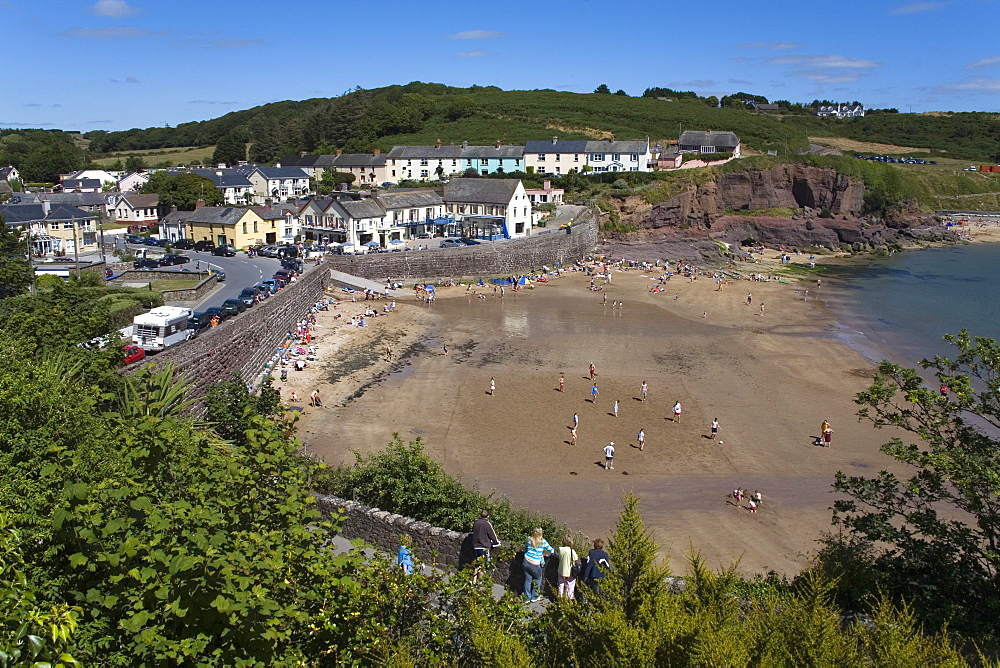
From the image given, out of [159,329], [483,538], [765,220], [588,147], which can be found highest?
[588,147]

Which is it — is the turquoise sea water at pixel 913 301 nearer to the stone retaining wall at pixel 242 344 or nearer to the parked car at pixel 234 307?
the stone retaining wall at pixel 242 344

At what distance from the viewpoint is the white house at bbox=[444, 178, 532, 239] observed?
57.2 m

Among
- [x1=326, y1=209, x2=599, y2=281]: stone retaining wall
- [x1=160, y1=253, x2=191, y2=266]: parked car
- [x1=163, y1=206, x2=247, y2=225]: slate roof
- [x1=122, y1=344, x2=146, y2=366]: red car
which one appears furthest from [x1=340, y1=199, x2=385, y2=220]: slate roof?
[x1=122, y1=344, x2=146, y2=366]: red car

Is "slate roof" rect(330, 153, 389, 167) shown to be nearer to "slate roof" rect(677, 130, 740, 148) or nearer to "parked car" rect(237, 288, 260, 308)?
"slate roof" rect(677, 130, 740, 148)

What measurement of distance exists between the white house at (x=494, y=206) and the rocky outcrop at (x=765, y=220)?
29.8ft

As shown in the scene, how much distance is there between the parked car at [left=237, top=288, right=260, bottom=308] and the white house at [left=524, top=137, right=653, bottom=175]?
51.0 meters

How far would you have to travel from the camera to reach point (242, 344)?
25516 millimetres

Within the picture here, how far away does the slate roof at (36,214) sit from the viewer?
45.5 metres

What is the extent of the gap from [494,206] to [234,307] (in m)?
31.5

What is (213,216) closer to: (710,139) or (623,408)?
(623,408)

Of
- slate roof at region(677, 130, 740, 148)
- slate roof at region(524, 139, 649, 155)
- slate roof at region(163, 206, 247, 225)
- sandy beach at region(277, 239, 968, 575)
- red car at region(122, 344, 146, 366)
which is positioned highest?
slate roof at region(677, 130, 740, 148)

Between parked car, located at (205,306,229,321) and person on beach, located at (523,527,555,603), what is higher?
parked car, located at (205,306,229,321)

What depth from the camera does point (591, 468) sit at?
68.7ft

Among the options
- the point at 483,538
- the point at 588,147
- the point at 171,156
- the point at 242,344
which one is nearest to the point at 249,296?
the point at 242,344
